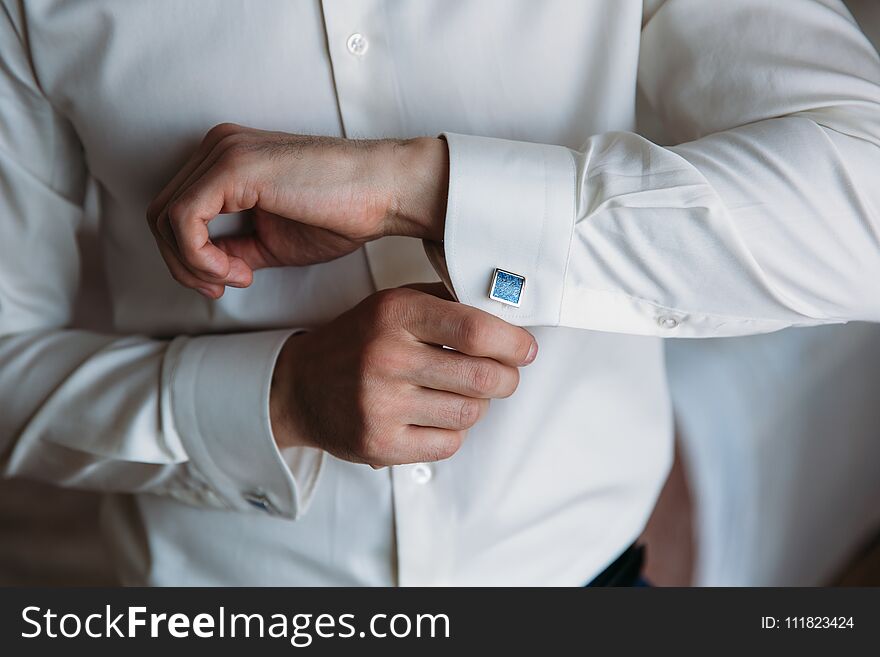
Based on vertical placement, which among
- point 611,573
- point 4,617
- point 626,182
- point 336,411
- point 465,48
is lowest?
point 611,573

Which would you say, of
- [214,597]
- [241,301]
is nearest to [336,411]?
[241,301]

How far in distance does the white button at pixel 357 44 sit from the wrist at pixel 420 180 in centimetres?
15

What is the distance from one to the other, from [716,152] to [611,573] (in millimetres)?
585

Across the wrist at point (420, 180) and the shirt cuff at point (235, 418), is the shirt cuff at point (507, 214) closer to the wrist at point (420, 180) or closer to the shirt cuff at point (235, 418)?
the wrist at point (420, 180)

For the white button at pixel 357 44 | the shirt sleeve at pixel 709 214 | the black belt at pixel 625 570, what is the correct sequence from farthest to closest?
1. the black belt at pixel 625 570
2. the white button at pixel 357 44
3. the shirt sleeve at pixel 709 214

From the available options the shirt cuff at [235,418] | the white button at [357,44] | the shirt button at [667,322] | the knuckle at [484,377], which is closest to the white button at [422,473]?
the shirt cuff at [235,418]


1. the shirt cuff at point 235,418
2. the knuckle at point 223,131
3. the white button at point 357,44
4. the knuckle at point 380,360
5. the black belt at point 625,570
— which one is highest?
the white button at point 357,44

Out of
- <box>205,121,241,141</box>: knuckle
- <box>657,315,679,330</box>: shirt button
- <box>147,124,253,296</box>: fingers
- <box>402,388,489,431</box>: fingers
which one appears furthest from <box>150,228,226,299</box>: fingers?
<box>657,315,679,330</box>: shirt button

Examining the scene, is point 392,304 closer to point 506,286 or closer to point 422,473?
point 506,286

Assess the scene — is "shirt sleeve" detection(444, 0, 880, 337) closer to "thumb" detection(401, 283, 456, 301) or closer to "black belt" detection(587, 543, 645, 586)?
"thumb" detection(401, 283, 456, 301)

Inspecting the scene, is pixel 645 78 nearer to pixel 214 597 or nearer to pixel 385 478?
pixel 385 478

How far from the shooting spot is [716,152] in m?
0.67

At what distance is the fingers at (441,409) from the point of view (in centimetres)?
72

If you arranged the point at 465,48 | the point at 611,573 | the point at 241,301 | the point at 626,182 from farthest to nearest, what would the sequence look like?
the point at 611,573
the point at 241,301
the point at 465,48
the point at 626,182
